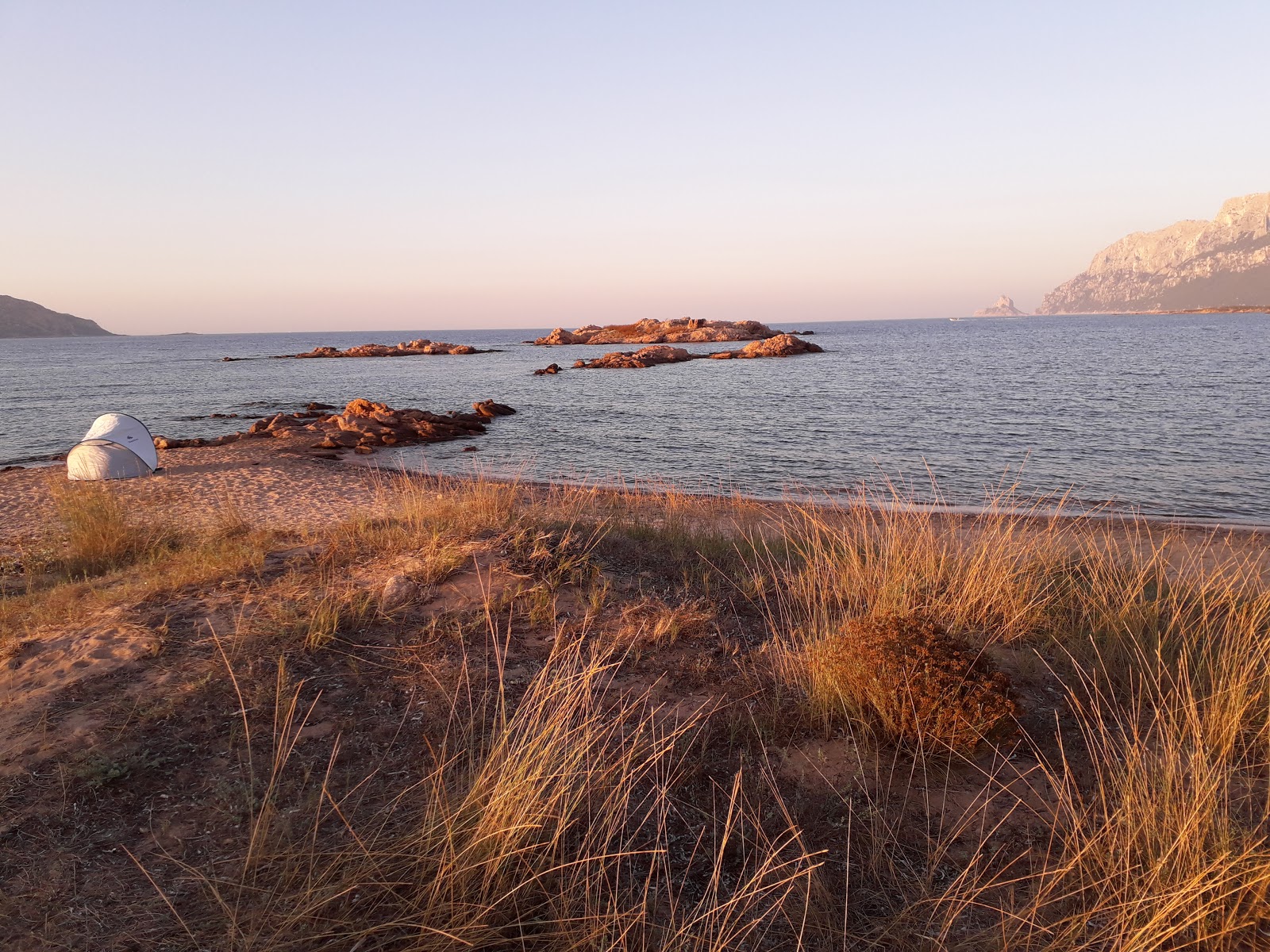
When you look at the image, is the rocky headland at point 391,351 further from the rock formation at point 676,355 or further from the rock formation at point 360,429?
the rock formation at point 360,429

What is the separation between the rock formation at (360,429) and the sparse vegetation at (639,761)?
1722 cm

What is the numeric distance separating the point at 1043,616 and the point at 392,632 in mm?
5525

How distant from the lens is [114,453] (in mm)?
17453

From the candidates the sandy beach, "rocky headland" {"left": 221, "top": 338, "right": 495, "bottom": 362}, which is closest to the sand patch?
the sandy beach

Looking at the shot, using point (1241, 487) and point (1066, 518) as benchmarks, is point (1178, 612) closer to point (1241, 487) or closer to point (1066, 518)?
point (1066, 518)

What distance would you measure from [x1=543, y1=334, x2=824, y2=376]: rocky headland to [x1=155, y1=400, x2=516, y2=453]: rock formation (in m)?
29.3

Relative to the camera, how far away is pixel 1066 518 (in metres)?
12.4

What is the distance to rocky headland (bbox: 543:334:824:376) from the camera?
204 ft

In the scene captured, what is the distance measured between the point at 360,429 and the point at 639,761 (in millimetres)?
23001

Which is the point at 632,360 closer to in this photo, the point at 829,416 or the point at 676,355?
the point at 676,355

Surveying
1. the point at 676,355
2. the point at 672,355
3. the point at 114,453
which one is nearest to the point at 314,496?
the point at 114,453

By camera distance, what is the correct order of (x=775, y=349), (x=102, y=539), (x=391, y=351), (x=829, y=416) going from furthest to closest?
1. (x=391, y=351)
2. (x=775, y=349)
3. (x=829, y=416)
4. (x=102, y=539)

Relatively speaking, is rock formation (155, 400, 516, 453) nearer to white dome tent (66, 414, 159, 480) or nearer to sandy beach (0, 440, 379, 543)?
sandy beach (0, 440, 379, 543)

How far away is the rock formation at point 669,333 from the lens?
9744 centimetres
